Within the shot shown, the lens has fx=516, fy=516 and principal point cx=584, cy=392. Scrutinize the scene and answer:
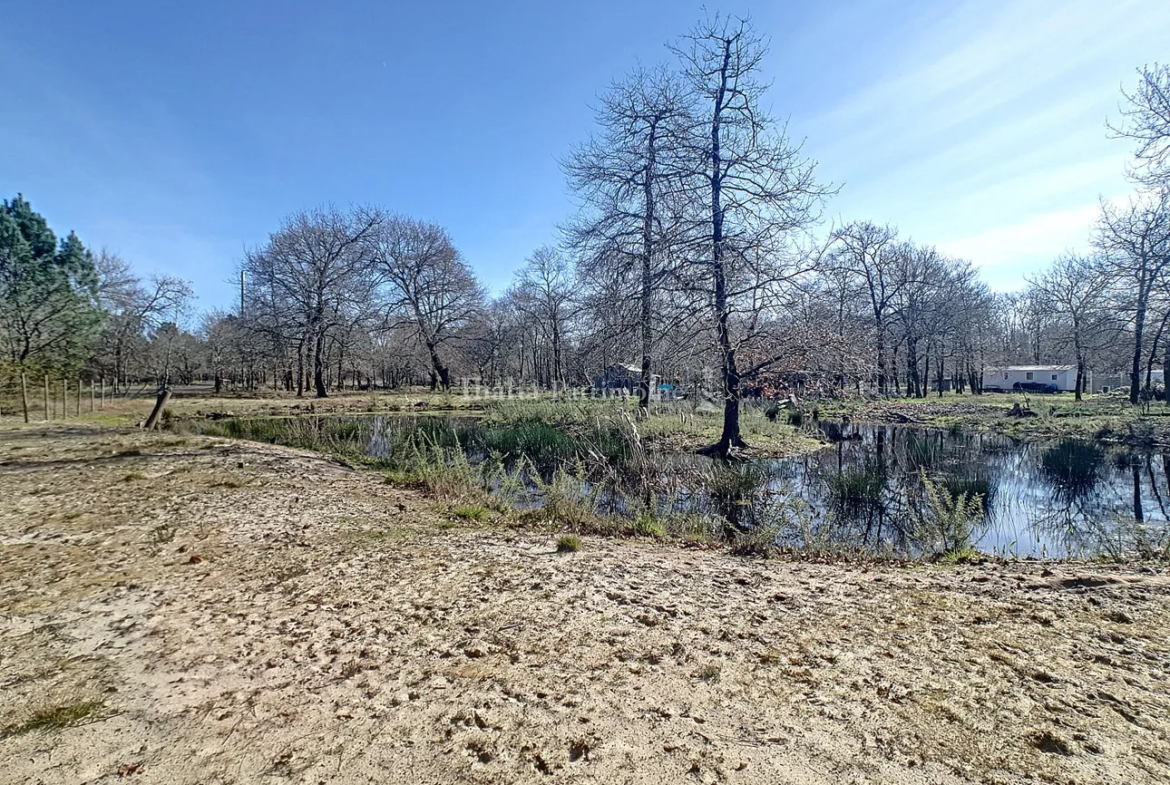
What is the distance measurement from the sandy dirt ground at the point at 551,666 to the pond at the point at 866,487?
70.3 inches

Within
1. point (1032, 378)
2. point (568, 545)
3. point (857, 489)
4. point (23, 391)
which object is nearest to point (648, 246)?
point (857, 489)

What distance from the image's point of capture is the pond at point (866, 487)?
6.43m

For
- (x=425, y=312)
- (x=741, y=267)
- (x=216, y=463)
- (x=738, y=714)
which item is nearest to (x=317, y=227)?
(x=425, y=312)

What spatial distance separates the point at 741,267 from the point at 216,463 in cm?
1132

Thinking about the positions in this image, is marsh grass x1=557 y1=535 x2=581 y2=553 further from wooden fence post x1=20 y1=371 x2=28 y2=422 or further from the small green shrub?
wooden fence post x1=20 y1=371 x2=28 y2=422

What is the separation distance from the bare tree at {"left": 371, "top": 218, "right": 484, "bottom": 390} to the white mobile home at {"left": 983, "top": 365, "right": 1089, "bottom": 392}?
4994 cm

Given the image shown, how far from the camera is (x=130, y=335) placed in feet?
98.7

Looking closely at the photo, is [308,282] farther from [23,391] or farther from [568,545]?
[568,545]

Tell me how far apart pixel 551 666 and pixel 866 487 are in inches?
319

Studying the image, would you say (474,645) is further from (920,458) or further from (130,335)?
(130,335)

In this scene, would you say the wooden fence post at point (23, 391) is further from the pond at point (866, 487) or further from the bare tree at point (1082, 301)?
the bare tree at point (1082, 301)

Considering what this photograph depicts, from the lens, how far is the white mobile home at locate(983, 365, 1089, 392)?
48.1 m

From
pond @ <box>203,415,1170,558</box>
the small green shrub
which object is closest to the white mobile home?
pond @ <box>203,415,1170,558</box>

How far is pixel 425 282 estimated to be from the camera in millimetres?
36531
